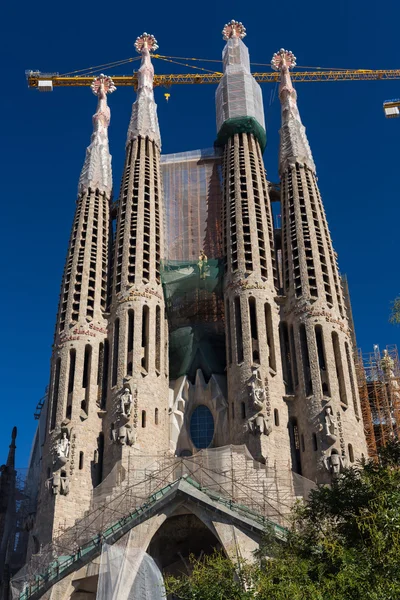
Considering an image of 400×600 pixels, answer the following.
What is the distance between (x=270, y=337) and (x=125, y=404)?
807 cm

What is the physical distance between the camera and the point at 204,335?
42688mm

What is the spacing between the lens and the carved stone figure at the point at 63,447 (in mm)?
34781

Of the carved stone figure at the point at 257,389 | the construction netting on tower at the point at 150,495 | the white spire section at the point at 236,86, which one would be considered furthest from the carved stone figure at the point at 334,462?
the white spire section at the point at 236,86

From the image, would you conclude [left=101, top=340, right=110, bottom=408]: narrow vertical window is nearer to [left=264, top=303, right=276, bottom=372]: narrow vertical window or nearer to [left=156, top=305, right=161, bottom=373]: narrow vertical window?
[left=156, top=305, right=161, bottom=373]: narrow vertical window

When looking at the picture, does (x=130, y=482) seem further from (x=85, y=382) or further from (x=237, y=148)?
(x=237, y=148)

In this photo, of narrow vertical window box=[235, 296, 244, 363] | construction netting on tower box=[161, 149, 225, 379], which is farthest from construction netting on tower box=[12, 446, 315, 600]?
construction netting on tower box=[161, 149, 225, 379]

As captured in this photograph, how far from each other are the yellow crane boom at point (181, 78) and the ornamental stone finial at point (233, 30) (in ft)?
32.8

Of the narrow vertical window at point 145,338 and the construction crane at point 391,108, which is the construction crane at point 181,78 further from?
the narrow vertical window at point 145,338

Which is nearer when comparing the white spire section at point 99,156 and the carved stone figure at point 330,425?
the carved stone figure at point 330,425

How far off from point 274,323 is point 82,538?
47.7 feet

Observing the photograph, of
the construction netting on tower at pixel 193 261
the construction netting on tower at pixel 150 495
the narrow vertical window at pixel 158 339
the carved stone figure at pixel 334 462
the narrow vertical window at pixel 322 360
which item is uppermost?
the construction netting on tower at pixel 193 261

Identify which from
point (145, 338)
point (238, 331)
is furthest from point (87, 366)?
point (238, 331)

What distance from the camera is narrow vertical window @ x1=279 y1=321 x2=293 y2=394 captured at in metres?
37.6

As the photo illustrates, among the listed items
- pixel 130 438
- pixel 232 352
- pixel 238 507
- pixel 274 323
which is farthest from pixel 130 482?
pixel 274 323
